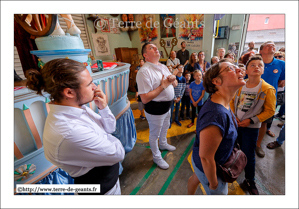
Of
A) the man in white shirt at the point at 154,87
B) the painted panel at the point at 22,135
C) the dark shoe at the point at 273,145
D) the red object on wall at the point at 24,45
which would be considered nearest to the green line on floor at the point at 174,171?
the man in white shirt at the point at 154,87

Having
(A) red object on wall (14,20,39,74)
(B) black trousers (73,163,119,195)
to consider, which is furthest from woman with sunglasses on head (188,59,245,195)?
(A) red object on wall (14,20,39,74)

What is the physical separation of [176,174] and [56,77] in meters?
1.95

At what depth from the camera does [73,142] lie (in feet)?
2.31

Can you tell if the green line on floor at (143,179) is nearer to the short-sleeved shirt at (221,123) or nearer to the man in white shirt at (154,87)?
the man in white shirt at (154,87)

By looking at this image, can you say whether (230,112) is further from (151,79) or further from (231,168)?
(151,79)

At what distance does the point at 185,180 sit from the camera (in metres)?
1.82

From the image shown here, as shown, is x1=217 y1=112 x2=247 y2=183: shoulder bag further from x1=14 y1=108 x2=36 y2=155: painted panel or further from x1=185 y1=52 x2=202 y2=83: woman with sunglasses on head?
x1=185 y1=52 x2=202 y2=83: woman with sunglasses on head

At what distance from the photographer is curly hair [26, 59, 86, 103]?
2.31ft

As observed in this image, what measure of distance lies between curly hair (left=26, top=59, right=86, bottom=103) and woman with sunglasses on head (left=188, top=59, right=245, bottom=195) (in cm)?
89

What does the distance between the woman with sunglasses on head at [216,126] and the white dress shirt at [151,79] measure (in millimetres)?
679

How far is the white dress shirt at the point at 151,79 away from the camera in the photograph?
158 centimetres

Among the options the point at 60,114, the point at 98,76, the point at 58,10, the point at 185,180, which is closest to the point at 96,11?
the point at 58,10

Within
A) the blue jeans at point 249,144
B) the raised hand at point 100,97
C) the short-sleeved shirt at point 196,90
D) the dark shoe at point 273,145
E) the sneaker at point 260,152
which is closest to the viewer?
the raised hand at point 100,97

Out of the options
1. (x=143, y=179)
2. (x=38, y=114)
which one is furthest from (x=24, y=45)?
(x=143, y=179)
